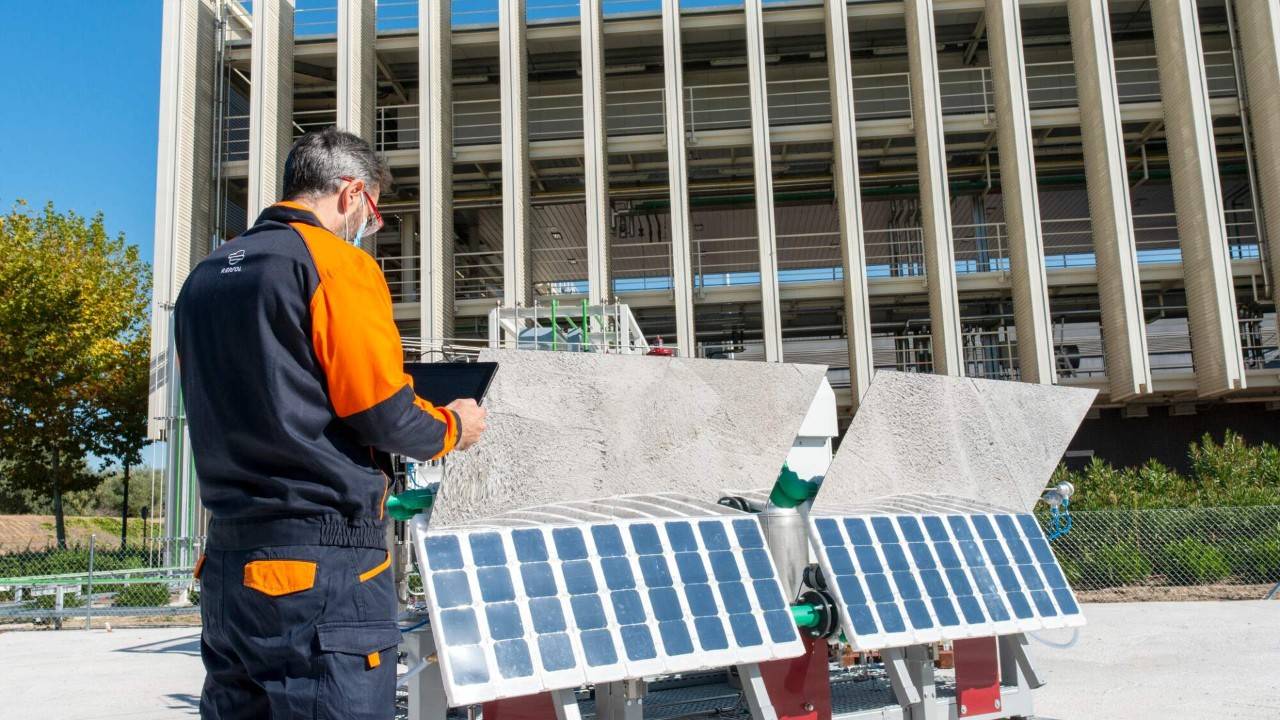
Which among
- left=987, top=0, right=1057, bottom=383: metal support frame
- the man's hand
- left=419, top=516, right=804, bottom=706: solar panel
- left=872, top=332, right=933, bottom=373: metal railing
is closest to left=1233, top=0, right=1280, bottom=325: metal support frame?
left=987, top=0, right=1057, bottom=383: metal support frame

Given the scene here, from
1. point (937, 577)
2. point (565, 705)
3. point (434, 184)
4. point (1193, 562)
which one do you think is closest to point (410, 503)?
point (565, 705)

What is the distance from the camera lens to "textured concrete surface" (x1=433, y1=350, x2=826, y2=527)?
404 cm

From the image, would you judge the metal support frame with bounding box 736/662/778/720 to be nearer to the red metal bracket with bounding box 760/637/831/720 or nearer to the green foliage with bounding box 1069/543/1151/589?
the red metal bracket with bounding box 760/637/831/720

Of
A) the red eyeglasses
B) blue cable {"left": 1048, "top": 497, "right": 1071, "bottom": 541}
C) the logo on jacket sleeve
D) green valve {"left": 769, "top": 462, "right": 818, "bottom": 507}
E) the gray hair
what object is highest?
the gray hair

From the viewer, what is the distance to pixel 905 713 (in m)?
5.30

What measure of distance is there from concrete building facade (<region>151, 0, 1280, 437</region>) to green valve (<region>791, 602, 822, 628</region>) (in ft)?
51.9

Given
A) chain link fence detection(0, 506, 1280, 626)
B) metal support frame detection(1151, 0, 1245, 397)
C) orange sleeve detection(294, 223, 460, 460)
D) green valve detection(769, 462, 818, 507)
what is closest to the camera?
orange sleeve detection(294, 223, 460, 460)

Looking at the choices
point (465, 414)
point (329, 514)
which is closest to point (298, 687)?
point (329, 514)

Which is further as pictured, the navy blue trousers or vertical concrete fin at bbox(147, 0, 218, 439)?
vertical concrete fin at bbox(147, 0, 218, 439)

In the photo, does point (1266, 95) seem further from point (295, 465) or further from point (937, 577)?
point (295, 465)

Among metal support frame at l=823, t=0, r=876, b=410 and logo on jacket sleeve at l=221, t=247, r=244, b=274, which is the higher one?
metal support frame at l=823, t=0, r=876, b=410

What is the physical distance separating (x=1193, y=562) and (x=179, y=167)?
22188 mm

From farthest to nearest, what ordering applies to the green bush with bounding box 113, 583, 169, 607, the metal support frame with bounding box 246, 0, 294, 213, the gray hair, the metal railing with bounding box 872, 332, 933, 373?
1. the metal railing with bounding box 872, 332, 933, 373
2. the metal support frame with bounding box 246, 0, 294, 213
3. the green bush with bounding box 113, 583, 169, 607
4. the gray hair

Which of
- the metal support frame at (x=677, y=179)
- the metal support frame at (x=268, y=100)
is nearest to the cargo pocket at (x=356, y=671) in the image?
the metal support frame at (x=677, y=179)
